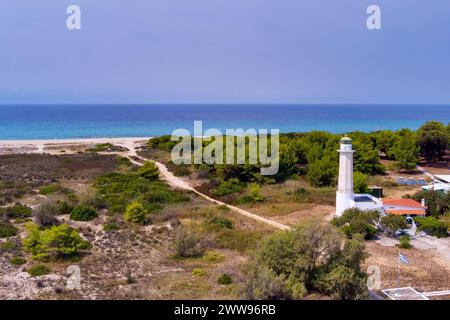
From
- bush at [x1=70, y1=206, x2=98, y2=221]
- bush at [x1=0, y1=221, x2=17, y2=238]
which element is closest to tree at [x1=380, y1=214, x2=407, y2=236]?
bush at [x1=70, y1=206, x2=98, y2=221]

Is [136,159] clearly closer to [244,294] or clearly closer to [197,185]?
[197,185]

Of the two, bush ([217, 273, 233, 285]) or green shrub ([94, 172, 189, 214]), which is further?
green shrub ([94, 172, 189, 214])

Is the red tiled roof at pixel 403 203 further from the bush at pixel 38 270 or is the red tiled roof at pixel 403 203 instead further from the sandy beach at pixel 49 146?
the sandy beach at pixel 49 146

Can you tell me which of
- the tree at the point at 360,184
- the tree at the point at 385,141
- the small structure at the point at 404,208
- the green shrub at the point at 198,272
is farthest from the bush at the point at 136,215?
the tree at the point at 385,141

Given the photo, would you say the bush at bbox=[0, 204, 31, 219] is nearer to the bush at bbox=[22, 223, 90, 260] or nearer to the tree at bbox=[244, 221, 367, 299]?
the bush at bbox=[22, 223, 90, 260]

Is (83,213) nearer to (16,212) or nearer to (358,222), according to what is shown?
(16,212)

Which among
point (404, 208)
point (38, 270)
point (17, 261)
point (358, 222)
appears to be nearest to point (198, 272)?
point (38, 270)

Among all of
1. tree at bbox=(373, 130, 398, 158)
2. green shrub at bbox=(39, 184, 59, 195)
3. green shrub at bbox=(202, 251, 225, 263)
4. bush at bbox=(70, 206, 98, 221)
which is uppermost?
tree at bbox=(373, 130, 398, 158)
